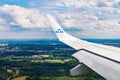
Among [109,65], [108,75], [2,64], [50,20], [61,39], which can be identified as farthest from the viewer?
[2,64]

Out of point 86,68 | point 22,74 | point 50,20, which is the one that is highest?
point 50,20

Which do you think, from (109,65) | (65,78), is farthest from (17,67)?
(109,65)

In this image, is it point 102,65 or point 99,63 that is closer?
point 102,65

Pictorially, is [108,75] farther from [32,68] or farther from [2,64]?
[2,64]

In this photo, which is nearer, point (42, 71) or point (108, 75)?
point (108, 75)

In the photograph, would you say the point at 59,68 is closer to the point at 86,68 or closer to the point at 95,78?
the point at 95,78

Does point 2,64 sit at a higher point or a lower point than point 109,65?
lower

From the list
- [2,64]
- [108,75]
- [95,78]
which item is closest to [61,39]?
[108,75]

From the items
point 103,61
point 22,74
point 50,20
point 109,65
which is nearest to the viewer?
point 109,65

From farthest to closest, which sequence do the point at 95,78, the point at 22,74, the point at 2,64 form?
the point at 2,64 → the point at 22,74 → the point at 95,78
